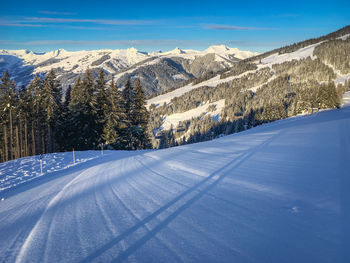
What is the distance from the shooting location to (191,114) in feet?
479

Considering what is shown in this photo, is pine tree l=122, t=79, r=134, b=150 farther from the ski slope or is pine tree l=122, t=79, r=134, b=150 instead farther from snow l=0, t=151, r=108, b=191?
the ski slope

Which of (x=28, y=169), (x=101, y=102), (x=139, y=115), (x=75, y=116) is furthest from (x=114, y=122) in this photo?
(x=28, y=169)

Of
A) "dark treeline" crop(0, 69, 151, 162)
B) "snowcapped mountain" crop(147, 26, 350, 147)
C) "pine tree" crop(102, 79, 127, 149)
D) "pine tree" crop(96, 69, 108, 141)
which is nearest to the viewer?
"pine tree" crop(102, 79, 127, 149)

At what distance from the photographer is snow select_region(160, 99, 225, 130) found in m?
138

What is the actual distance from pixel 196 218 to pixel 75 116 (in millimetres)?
28414

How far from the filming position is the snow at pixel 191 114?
453ft

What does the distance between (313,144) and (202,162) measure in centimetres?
489

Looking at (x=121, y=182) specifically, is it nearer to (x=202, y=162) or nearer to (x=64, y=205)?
(x=64, y=205)

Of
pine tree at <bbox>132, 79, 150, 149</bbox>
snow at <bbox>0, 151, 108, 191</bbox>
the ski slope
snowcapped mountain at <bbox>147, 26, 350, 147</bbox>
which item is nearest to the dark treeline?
pine tree at <bbox>132, 79, 150, 149</bbox>

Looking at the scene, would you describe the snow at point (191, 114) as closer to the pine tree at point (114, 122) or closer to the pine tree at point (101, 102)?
the pine tree at point (114, 122)

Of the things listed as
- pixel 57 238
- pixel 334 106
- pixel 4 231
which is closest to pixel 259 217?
pixel 57 238

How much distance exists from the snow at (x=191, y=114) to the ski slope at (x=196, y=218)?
5037 inches

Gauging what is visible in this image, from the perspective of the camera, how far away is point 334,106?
5278 centimetres

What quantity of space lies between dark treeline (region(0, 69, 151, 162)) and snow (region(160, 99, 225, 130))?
103687mm
